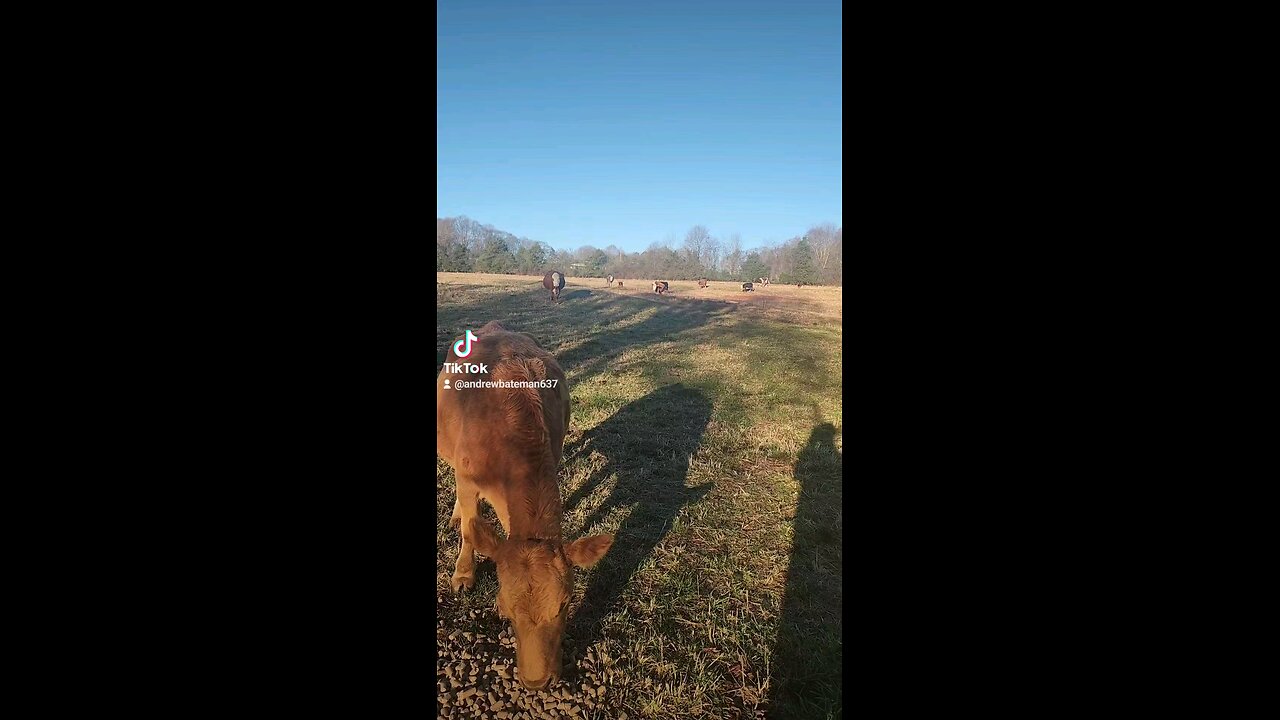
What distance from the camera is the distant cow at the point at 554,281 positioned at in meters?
2.19

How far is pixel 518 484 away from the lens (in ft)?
6.36

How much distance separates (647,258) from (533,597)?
154 centimetres

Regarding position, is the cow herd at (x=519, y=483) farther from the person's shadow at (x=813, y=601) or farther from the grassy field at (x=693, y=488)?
the person's shadow at (x=813, y=601)

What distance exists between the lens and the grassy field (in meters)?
1.78

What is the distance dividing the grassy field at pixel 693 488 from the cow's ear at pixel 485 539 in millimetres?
177

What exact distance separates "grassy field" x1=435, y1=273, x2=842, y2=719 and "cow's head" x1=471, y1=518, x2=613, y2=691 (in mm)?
127

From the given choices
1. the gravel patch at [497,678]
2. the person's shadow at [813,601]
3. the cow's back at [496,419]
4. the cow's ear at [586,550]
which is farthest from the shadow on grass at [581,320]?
the gravel patch at [497,678]

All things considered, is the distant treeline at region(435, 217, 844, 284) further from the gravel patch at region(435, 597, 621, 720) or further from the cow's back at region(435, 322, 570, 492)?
the gravel patch at region(435, 597, 621, 720)

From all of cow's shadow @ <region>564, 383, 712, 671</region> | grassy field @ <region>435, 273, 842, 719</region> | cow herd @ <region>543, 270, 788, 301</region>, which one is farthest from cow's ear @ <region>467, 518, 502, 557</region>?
cow herd @ <region>543, 270, 788, 301</region>

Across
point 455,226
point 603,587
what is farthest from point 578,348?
point 603,587
